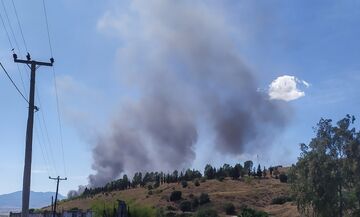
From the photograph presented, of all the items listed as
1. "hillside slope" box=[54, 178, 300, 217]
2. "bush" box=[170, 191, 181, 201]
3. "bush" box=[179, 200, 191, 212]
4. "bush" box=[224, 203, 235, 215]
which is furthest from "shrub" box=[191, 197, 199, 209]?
"bush" box=[224, 203, 235, 215]

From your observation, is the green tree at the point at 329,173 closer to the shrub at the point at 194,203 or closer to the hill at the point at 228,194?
the hill at the point at 228,194

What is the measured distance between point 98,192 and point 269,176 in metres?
57.4

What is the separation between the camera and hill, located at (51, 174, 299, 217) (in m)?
106

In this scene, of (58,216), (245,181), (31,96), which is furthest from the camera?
(245,181)

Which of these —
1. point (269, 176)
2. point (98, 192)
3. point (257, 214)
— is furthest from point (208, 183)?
point (257, 214)

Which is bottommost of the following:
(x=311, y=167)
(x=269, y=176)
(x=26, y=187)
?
(x=26, y=187)

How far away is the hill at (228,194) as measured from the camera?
10613cm

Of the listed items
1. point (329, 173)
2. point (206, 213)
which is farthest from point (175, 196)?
point (329, 173)

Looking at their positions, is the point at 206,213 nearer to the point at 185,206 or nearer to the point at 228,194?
the point at 185,206

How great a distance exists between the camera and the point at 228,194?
122375 millimetres

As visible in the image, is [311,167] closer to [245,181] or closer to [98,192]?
[245,181]

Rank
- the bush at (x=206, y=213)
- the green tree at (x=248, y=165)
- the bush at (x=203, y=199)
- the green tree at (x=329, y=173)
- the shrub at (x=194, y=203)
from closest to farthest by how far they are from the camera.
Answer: the green tree at (x=329, y=173), the bush at (x=206, y=213), the shrub at (x=194, y=203), the bush at (x=203, y=199), the green tree at (x=248, y=165)

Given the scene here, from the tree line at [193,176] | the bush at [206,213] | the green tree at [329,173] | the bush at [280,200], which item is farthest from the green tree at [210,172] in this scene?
the green tree at [329,173]

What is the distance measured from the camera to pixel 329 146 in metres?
64.4
